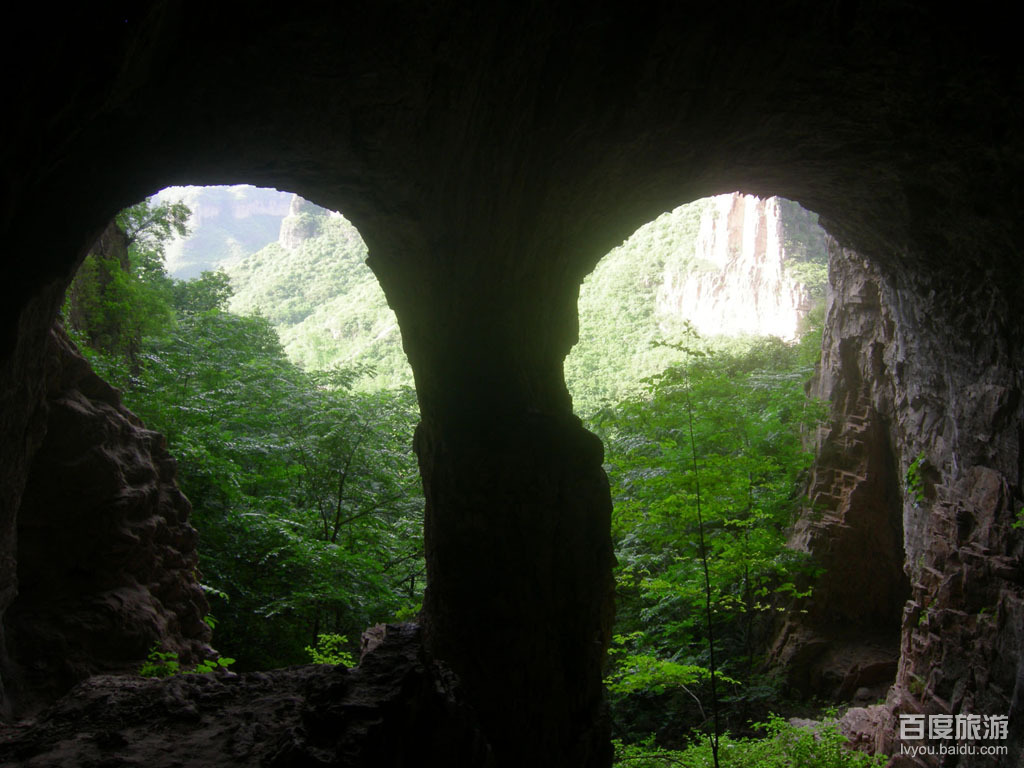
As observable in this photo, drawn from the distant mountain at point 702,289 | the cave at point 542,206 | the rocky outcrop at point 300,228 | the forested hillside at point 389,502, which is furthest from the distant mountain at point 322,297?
the cave at point 542,206

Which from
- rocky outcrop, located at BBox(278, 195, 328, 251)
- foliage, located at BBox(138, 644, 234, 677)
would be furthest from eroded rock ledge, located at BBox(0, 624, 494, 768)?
rocky outcrop, located at BBox(278, 195, 328, 251)

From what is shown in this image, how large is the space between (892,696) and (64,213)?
1043 centimetres

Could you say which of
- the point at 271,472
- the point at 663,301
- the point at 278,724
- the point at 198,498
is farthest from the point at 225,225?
the point at 278,724

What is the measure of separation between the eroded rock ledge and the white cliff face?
93.5 feet

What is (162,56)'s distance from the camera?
13.6 feet

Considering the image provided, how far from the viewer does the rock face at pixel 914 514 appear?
6.33 metres

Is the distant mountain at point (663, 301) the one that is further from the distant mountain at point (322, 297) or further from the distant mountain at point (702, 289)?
the distant mountain at point (322, 297)

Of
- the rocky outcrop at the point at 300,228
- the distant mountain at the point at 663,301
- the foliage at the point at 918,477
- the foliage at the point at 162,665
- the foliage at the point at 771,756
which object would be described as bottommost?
the foliage at the point at 771,756

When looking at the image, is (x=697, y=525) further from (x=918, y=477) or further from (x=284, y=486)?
(x=284, y=486)

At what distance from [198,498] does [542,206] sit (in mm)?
7556

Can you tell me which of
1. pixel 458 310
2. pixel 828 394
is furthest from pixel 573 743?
pixel 828 394

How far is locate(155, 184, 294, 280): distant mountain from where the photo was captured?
353ft

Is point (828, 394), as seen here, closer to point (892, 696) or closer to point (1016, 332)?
point (892, 696)

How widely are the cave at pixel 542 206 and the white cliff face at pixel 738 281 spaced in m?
23.6
